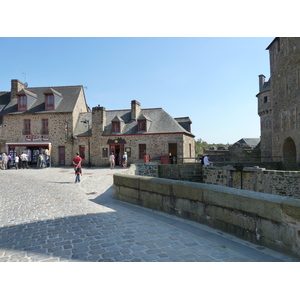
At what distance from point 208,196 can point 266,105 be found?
106 feet

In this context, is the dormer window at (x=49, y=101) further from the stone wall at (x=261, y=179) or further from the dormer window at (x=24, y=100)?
the stone wall at (x=261, y=179)

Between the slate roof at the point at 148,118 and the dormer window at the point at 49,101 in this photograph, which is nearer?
the slate roof at the point at 148,118

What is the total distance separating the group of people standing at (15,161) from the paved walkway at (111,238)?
52.7 feet

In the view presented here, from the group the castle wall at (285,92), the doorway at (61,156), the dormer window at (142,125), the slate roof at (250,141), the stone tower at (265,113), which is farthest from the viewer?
the slate roof at (250,141)

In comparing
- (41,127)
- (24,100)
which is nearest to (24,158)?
(41,127)

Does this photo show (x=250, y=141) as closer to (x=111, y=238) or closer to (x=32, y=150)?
(x=32, y=150)

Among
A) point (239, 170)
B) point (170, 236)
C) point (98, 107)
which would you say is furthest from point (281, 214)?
point (98, 107)

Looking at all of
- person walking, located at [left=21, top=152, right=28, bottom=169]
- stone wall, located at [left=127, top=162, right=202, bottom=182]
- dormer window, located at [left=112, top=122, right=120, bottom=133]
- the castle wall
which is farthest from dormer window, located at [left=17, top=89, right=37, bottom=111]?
the castle wall

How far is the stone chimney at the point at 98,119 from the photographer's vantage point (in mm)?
22909

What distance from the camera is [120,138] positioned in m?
22.5

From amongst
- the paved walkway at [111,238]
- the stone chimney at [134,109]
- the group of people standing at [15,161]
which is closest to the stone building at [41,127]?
the group of people standing at [15,161]

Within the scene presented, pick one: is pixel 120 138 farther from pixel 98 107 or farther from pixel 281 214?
pixel 281 214

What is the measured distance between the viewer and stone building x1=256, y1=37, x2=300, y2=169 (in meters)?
16.1

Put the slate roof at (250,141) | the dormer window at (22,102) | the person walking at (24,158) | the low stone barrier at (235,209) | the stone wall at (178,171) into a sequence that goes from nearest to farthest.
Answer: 1. the low stone barrier at (235,209)
2. the stone wall at (178,171)
3. the person walking at (24,158)
4. the dormer window at (22,102)
5. the slate roof at (250,141)
